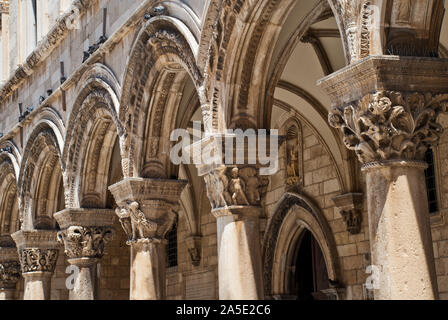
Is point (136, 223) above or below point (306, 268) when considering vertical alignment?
above

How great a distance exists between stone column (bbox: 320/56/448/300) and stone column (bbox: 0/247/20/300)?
11353 millimetres

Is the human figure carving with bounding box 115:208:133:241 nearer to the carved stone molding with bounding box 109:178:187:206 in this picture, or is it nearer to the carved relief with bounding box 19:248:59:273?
the carved stone molding with bounding box 109:178:187:206

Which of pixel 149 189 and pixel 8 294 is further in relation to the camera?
pixel 8 294

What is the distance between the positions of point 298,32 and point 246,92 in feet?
3.32

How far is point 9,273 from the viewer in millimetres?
15453

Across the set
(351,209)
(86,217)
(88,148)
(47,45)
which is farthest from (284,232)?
(47,45)

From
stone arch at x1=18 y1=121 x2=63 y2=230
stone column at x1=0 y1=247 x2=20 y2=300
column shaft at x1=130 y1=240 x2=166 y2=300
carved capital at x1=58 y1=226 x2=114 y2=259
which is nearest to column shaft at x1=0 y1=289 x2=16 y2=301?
stone column at x1=0 y1=247 x2=20 y2=300

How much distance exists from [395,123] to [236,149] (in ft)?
7.71

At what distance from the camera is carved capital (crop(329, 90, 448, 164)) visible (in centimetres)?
528

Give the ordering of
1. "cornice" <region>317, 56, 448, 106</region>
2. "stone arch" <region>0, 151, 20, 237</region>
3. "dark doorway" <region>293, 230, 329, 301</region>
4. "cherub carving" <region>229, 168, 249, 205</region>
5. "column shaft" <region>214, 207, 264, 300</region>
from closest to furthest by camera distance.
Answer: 1. "cornice" <region>317, 56, 448, 106</region>
2. "column shaft" <region>214, 207, 264, 300</region>
3. "cherub carving" <region>229, 168, 249, 205</region>
4. "dark doorway" <region>293, 230, 329, 301</region>
5. "stone arch" <region>0, 151, 20, 237</region>

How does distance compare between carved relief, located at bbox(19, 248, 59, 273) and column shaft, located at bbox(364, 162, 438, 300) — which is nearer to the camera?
column shaft, located at bbox(364, 162, 438, 300)

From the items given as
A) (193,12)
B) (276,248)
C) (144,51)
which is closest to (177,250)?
(276,248)

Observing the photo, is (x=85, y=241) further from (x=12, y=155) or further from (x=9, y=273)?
(x=9, y=273)
